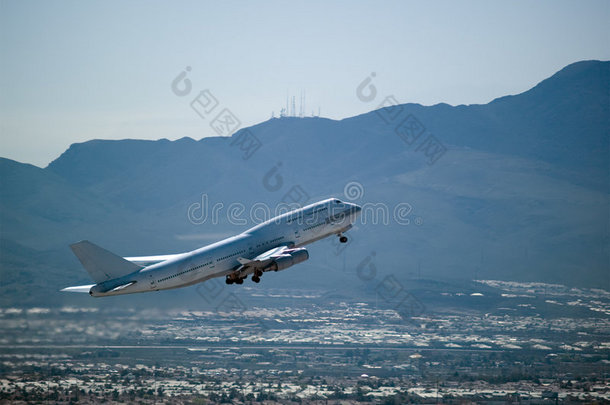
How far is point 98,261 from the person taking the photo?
7550cm

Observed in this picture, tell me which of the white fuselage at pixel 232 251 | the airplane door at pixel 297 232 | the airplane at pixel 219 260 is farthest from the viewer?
the airplane door at pixel 297 232

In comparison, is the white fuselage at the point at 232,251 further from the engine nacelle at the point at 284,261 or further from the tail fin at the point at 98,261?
the engine nacelle at the point at 284,261

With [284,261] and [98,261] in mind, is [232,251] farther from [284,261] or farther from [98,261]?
[98,261]

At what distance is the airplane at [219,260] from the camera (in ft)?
248

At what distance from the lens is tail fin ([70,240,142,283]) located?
247 ft

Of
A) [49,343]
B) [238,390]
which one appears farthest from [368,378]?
[49,343]

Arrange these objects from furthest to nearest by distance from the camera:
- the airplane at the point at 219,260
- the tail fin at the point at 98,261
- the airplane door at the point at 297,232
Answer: the airplane door at the point at 297,232, the airplane at the point at 219,260, the tail fin at the point at 98,261

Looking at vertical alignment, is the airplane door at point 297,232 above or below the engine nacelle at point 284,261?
above

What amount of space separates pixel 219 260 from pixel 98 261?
38.3 feet

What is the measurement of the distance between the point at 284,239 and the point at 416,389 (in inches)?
4004

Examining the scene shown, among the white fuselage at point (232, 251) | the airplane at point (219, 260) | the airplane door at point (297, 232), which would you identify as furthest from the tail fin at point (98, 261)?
the airplane door at point (297, 232)

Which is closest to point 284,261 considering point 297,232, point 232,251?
point 232,251

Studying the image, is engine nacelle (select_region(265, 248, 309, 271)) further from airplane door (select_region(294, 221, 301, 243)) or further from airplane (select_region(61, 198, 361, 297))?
airplane door (select_region(294, 221, 301, 243))

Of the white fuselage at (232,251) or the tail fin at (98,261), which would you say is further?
the white fuselage at (232,251)
